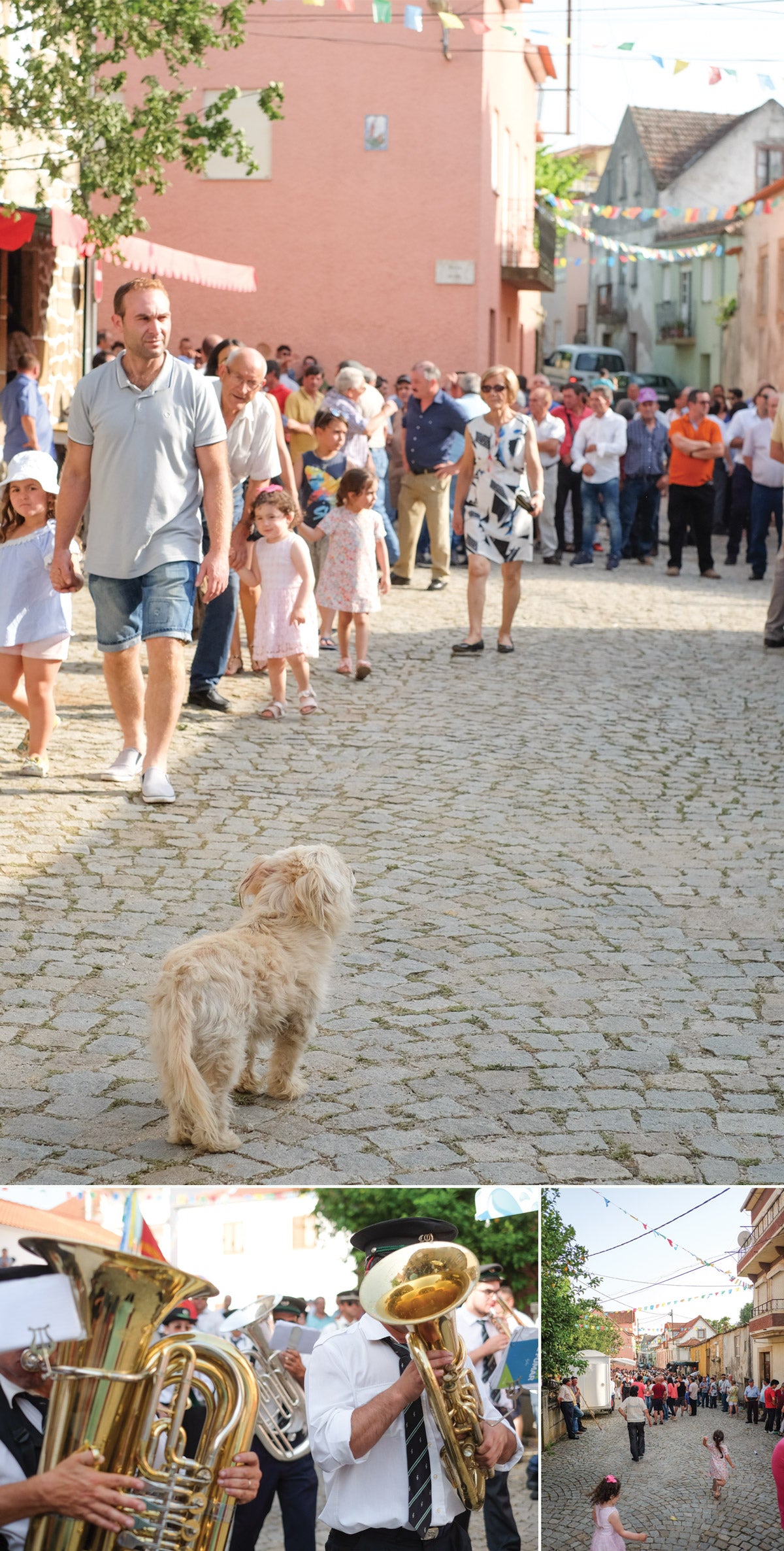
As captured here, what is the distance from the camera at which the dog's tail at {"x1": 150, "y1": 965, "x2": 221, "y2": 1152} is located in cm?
424

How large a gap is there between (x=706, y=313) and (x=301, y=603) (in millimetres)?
54473

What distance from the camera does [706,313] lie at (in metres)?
61.3

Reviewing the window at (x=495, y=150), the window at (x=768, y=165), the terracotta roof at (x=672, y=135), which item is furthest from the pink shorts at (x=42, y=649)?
the terracotta roof at (x=672, y=135)

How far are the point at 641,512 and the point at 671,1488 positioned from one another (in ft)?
62.3

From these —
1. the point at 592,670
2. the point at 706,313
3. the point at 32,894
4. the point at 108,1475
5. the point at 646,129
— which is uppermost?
the point at 646,129

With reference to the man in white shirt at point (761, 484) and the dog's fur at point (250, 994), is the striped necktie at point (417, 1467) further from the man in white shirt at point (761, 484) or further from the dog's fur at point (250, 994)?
the man in white shirt at point (761, 484)

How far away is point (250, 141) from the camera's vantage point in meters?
30.7

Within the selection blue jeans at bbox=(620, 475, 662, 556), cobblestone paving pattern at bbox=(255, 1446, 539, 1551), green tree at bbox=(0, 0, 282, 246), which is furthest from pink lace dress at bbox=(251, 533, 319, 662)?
blue jeans at bbox=(620, 475, 662, 556)

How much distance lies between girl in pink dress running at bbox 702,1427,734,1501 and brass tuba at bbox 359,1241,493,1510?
1.35ft

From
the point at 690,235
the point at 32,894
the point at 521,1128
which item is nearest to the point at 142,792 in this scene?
the point at 32,894

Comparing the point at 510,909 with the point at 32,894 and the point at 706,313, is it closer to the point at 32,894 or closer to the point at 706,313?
the point at 32,894

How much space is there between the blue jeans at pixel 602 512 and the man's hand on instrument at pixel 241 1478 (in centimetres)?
1759

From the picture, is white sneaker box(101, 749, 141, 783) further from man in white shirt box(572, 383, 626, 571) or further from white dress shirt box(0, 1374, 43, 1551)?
man in white shirt box(572, 383, 626, 571)

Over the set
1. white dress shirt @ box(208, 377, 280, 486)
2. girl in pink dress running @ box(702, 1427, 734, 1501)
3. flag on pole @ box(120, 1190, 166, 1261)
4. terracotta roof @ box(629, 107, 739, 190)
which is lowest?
girl in pink dress running @ box(702, 1427, 734, 1501)
